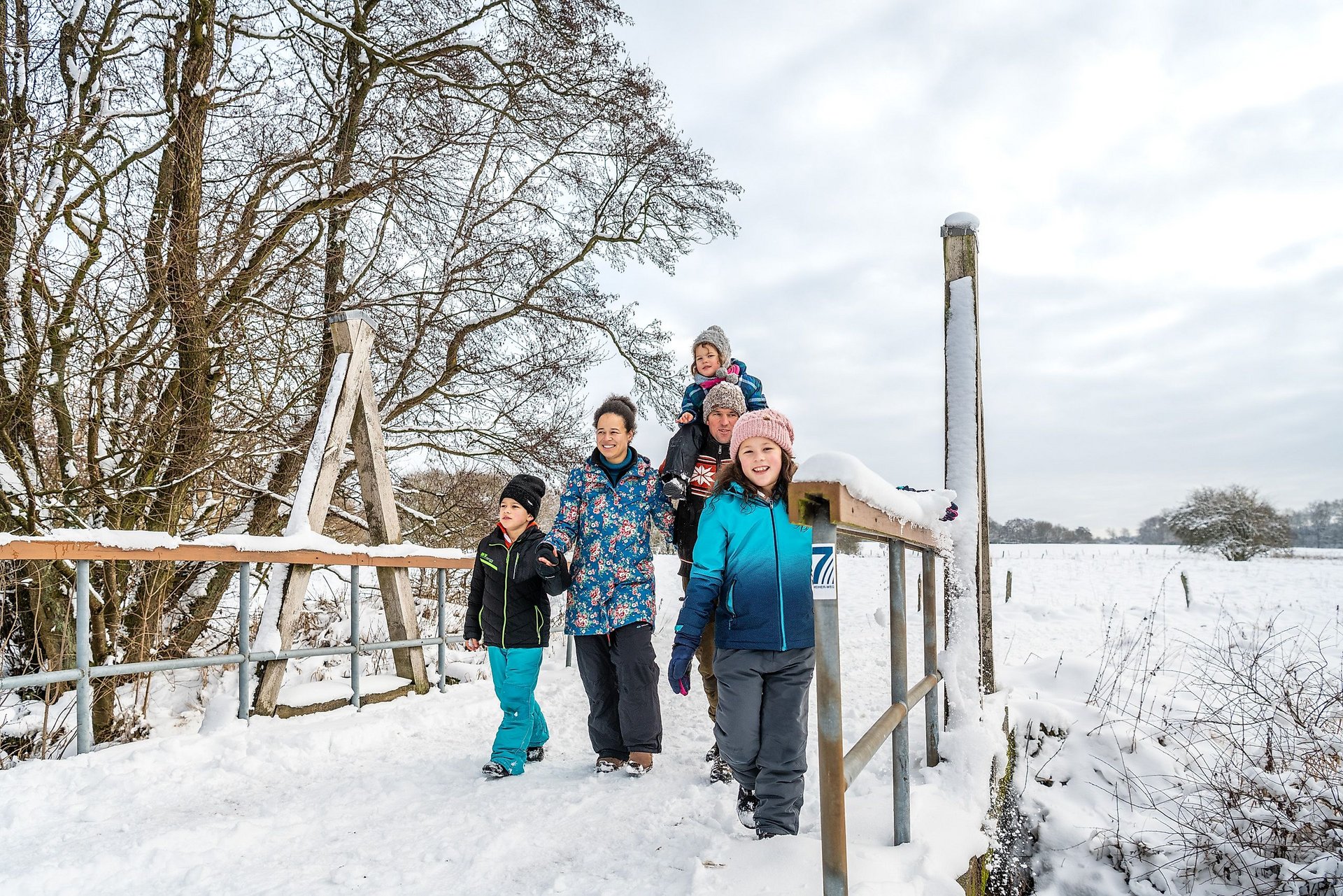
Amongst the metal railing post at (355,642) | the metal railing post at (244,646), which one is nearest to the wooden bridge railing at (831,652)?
the metal railing post at (244,646)

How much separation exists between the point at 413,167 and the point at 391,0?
218 centimetres

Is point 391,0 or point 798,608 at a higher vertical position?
point 391,0

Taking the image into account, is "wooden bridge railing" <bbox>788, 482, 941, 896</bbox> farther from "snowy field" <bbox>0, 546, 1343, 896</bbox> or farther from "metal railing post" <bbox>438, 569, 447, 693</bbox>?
"metal railing post" <bbox>438, 569, 447, 693</bbox>

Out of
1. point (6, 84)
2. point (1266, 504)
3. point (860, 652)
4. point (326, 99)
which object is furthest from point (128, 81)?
point (1266, 504)

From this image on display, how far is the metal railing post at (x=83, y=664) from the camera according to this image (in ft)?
10.8

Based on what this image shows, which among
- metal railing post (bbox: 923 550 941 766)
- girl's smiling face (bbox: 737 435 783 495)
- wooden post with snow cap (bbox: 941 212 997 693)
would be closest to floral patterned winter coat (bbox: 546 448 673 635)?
girl's smiling face (bbox: 737 435 783 495)

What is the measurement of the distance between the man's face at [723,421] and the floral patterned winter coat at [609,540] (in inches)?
15.1

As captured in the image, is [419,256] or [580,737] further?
[419,256]

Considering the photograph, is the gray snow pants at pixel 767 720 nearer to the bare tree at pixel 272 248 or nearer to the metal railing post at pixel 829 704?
the metal railing post at pixel 829 704

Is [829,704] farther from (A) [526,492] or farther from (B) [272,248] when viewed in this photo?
(B) [272,248]

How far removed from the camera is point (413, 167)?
704 centimetres

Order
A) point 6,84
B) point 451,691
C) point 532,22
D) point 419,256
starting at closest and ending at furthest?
point 6,84, point 451,691, point 419,256, point 532,22

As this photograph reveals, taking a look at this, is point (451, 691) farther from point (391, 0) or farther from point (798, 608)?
point (391, 0)

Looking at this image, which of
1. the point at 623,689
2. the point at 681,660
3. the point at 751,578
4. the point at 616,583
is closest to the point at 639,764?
the point at 623,689
